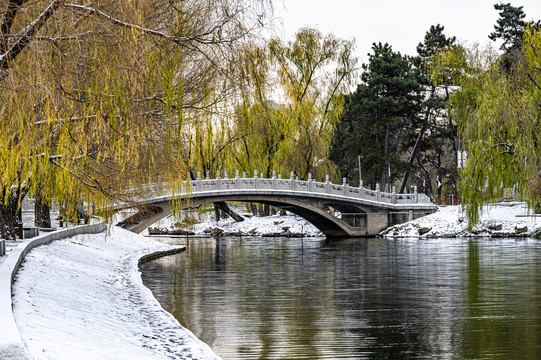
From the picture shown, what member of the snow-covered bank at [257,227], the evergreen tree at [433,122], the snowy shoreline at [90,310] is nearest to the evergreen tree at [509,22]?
the evergreen tree at [433,122]

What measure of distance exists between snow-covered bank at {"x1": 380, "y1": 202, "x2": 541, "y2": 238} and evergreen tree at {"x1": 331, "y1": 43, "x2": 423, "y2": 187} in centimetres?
596

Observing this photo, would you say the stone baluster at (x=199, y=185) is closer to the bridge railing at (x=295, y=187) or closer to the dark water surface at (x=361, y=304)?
the bridge railing at (x=295, y=187)

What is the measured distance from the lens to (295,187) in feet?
150

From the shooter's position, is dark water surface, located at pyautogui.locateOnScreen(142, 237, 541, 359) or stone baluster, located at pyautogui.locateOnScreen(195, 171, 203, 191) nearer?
dark water surface, located at pyautogui.locateOnScreen(142, 237, 541, 359)

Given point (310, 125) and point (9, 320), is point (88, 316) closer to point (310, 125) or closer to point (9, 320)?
point (9, 320)

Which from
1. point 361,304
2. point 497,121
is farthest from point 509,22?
point 361,304

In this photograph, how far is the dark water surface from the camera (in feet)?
35.0

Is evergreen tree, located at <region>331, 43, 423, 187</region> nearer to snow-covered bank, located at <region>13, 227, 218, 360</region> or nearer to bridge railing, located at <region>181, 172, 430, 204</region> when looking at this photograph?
bridge railing, located at <region>181, 172, 430, 204</region>

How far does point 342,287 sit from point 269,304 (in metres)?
3.93

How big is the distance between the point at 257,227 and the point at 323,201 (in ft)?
30.1

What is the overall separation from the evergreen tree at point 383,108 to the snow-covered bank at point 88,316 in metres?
33.9

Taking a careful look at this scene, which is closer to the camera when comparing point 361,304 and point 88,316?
point 88,316

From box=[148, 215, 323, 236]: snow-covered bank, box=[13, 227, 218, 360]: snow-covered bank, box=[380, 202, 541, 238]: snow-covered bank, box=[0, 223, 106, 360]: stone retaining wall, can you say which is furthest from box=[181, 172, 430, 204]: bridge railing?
box=[0, 223, 106, 360]: stone retaining wall

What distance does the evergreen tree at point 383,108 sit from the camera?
50.8m
